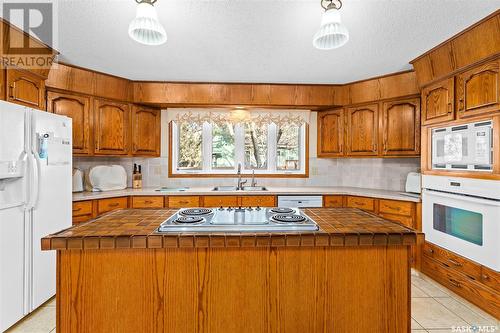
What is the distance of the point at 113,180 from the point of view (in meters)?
3.36

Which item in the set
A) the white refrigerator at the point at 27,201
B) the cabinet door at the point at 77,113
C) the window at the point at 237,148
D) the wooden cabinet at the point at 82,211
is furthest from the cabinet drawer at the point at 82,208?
the window at the point at 237,148

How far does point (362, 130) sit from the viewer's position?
337cm

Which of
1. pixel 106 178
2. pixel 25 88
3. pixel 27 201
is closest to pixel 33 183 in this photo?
pixel 27 201

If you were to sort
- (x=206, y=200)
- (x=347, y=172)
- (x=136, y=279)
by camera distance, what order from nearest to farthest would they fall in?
(x=136, y=279) → (x=206, y=200) → (x=347, y=172)

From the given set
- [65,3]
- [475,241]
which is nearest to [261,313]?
[475,241]

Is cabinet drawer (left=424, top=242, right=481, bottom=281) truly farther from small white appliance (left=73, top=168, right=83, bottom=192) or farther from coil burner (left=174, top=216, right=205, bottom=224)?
small white appliance (left=73, top=168, right=83, bottom=192)

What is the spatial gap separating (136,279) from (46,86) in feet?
8.46

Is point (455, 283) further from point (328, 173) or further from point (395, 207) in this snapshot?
point (328, 173)

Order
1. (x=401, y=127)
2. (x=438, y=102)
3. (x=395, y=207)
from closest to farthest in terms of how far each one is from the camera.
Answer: (x=438, y=102)
(x=395, y=207)
(x=401, y=127)

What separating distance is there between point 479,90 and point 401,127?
1021mm

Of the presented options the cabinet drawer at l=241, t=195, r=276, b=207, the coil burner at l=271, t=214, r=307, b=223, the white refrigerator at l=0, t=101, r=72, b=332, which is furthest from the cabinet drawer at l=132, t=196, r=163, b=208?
the coil burner at l=271, t=214, r=307, b=223

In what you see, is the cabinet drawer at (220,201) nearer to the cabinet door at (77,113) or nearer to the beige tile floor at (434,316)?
the cabinet door at (77,113)

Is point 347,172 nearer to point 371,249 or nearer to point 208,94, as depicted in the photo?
point 208,94

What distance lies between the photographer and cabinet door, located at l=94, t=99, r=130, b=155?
310 cm
